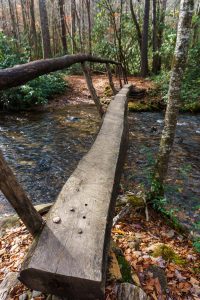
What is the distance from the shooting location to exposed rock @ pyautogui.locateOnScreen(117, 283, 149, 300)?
184 centimetres

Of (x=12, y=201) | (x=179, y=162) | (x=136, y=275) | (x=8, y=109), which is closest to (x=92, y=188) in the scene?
(x=136, y=275)

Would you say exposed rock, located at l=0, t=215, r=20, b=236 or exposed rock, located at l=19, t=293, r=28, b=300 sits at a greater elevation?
exposed rock, located at l=19, t=293, r=28, b=300

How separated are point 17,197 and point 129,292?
1.10 m

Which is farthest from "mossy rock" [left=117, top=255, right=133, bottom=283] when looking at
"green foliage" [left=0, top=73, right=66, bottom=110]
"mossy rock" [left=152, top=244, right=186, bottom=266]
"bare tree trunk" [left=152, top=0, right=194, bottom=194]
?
"green foliage" [left=0, top=73, right=66, bottom=110]

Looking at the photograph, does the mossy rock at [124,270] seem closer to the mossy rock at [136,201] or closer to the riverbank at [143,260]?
the riverbank at [143,260]

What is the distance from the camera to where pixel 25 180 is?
15.8 feet

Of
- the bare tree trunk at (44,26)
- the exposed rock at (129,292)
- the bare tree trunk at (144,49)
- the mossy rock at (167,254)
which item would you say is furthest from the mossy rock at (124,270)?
the bare tree trunk at (144,49)

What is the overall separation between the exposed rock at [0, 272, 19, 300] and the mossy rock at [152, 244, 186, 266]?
1.42 metres

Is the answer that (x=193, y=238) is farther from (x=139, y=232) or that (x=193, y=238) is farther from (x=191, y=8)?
(x=191, y=8)

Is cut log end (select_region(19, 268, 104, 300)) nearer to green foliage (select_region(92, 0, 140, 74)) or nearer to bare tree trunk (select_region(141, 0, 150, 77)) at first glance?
bare tree trunk (select_region(141, 0, 150, 77))

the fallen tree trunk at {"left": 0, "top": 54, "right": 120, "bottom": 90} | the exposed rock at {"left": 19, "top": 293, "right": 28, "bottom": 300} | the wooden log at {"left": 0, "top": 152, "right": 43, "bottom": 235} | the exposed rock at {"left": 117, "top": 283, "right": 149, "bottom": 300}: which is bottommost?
the exposed rock at {"left": 117, "top": 283, "right": 149, "bottom": 300}

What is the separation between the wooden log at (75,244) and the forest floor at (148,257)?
1.19 feet

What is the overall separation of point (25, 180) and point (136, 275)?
316 centimetres

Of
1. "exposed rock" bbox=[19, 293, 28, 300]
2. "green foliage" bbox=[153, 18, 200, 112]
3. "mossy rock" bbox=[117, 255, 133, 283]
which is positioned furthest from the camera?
"green foliage" bbox=[153, 18, 200, 112]
